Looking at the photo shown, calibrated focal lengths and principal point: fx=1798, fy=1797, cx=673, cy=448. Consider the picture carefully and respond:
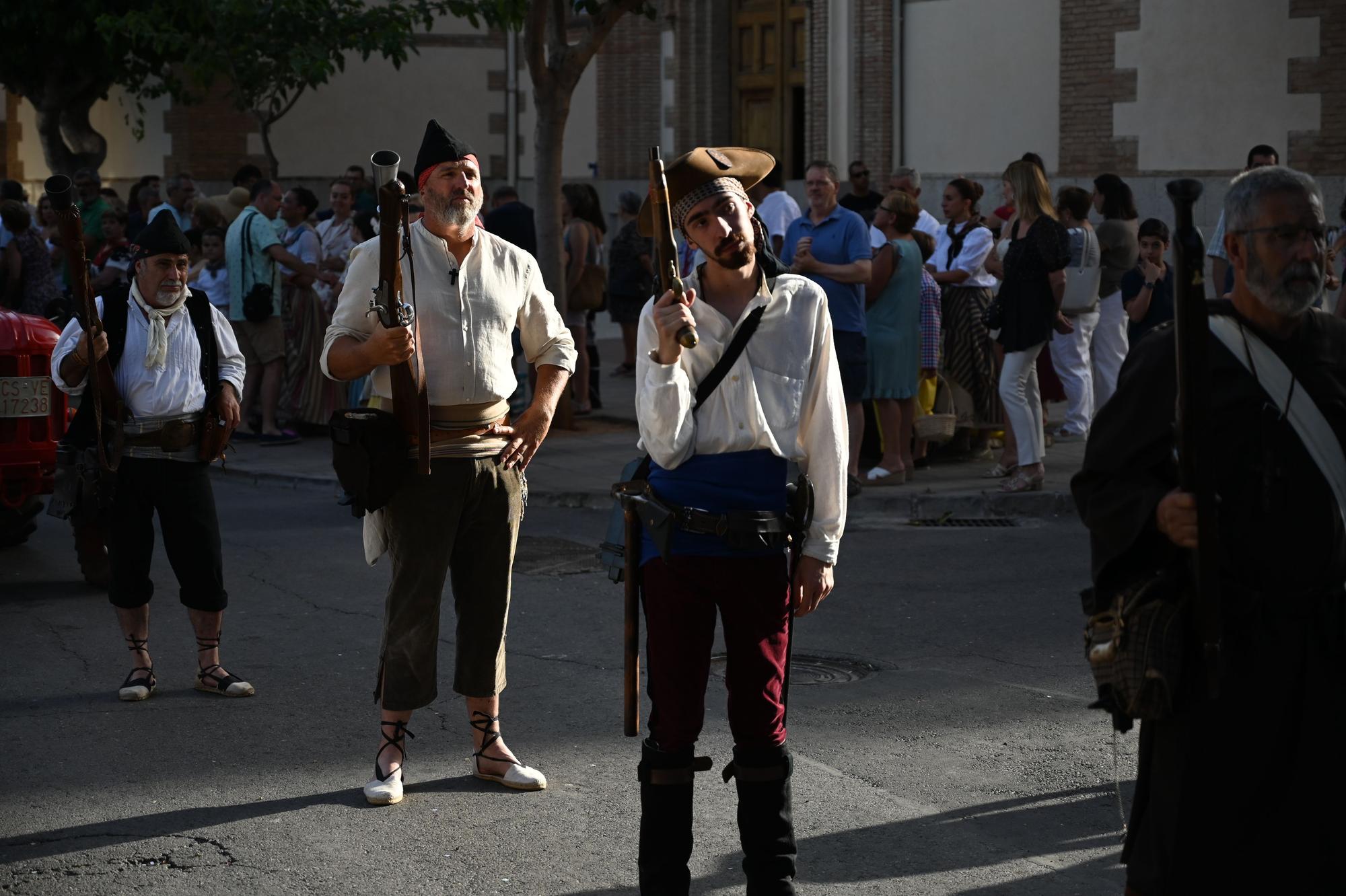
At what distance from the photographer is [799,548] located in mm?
4461

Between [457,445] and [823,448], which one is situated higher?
[823,448]

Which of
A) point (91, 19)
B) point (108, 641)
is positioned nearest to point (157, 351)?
point (108, 641)

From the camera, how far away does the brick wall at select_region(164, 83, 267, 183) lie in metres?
28.3

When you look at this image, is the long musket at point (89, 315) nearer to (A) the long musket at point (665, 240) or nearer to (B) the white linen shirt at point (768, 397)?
(B) the white linen shirt at point (768, 397)

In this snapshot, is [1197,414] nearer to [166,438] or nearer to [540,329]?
[540,329]

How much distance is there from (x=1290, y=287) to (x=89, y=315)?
4816 millimetres

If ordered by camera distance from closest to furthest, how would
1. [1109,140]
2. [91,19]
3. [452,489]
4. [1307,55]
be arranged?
[452,489] → [1307,55] → [1109,140] → [91,19]

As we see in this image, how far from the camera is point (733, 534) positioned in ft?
14.2

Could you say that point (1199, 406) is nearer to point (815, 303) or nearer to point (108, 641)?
point (815, 303)

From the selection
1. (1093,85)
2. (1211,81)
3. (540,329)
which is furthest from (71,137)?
(540,329)

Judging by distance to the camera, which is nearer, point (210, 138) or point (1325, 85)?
point (1325, 85)

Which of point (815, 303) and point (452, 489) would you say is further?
point (452, 489)

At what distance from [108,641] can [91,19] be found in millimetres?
18570

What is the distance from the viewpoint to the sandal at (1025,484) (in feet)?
37.6
